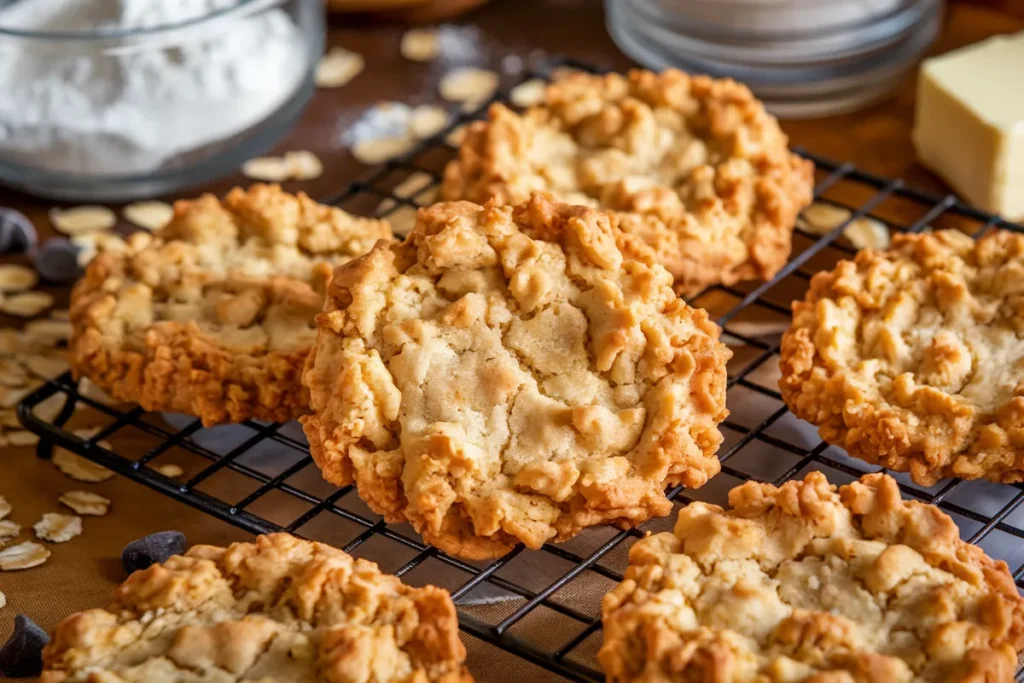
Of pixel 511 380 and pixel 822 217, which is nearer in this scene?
pixel 511 380

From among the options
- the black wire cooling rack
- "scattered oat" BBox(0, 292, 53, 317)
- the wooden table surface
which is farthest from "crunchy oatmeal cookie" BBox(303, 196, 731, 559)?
"scattered oat" BBox(0, 292, 53, 317)

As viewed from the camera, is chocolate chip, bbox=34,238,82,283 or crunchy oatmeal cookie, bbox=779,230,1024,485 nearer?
crunchy oatmeal cookie, bbox=779,230,1024,485

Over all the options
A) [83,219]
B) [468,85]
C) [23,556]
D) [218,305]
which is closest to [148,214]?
[83,219]

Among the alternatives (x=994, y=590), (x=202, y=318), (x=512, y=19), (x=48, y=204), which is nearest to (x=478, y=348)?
(x=202, y=318)

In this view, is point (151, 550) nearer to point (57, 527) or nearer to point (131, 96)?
point (57, 527)

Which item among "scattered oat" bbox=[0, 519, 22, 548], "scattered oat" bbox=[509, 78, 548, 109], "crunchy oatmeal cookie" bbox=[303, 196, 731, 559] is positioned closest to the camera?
"crunchy oatmeal cookie" bbox=[303, 196, 731, 559]

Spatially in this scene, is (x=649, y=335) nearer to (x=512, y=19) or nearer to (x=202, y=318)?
(x=202, y=318)

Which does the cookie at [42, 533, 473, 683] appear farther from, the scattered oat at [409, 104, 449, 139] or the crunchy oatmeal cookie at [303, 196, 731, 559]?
the scattered oat at [409, 104, 449, 139]
